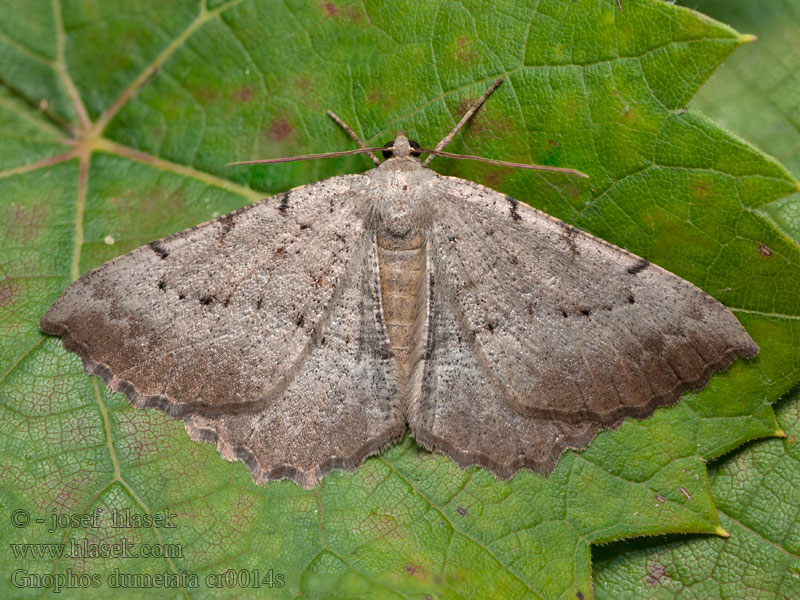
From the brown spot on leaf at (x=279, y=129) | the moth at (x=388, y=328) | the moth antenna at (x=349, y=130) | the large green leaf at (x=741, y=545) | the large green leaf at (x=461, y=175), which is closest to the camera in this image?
the large green leaf at (x=461, y=175)

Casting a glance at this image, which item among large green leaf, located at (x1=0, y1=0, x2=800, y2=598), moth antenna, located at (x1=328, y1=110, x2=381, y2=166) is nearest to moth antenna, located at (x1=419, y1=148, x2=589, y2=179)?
large green leaf, located at (x1=0, y1=0, x2=800, y2=598)

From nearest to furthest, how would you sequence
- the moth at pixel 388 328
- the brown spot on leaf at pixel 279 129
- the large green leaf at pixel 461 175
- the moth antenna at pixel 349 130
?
the large green leaf at pixel 461 175 < the moth at pixel 388 328 < the moth antenna at pixel 349 130 < the brown spot on leaf at pixel 279 129

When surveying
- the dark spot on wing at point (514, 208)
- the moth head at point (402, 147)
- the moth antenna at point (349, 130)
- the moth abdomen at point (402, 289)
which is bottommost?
the moth abdomen at point (402, 289)

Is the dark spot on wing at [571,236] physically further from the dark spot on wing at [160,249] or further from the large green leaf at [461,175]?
the dark spot on wing at [160,249]

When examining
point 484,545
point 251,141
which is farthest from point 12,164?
point 484,545

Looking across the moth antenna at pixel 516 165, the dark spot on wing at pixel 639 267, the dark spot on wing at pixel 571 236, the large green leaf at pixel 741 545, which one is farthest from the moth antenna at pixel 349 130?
the large green leaf at pixel 741 545
